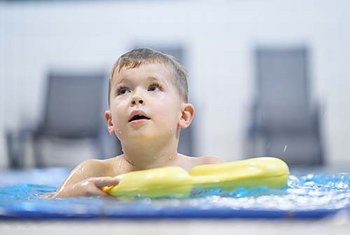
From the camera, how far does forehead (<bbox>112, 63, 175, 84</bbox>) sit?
1.59m

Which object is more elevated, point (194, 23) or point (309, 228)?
point (194, 23)

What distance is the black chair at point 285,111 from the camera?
15.4 feet

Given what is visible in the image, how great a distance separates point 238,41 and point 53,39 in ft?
5.91

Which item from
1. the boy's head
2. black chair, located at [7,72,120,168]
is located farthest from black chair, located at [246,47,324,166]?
the boy's head

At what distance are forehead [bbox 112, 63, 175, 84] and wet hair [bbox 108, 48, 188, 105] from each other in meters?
0.01

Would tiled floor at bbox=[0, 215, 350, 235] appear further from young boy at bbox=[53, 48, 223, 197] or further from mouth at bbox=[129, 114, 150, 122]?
mouth at bbox=[129, 114, 150, 122]

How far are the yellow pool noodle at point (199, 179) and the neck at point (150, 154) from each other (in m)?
0.19

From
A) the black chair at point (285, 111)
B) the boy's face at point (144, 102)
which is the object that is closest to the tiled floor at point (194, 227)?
the boy's face at point (144, 102)

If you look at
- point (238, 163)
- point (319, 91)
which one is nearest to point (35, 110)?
point (319, 91)

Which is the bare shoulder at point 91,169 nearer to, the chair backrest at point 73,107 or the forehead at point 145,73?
the forehead at point 145,73

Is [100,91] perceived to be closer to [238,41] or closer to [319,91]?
[238,41]

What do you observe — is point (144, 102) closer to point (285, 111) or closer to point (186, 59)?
point (285, 111)

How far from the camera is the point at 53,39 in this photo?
567cm

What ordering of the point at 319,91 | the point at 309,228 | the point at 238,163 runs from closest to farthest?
the point at 309,228, the point at 238,163, the point at 319,91
